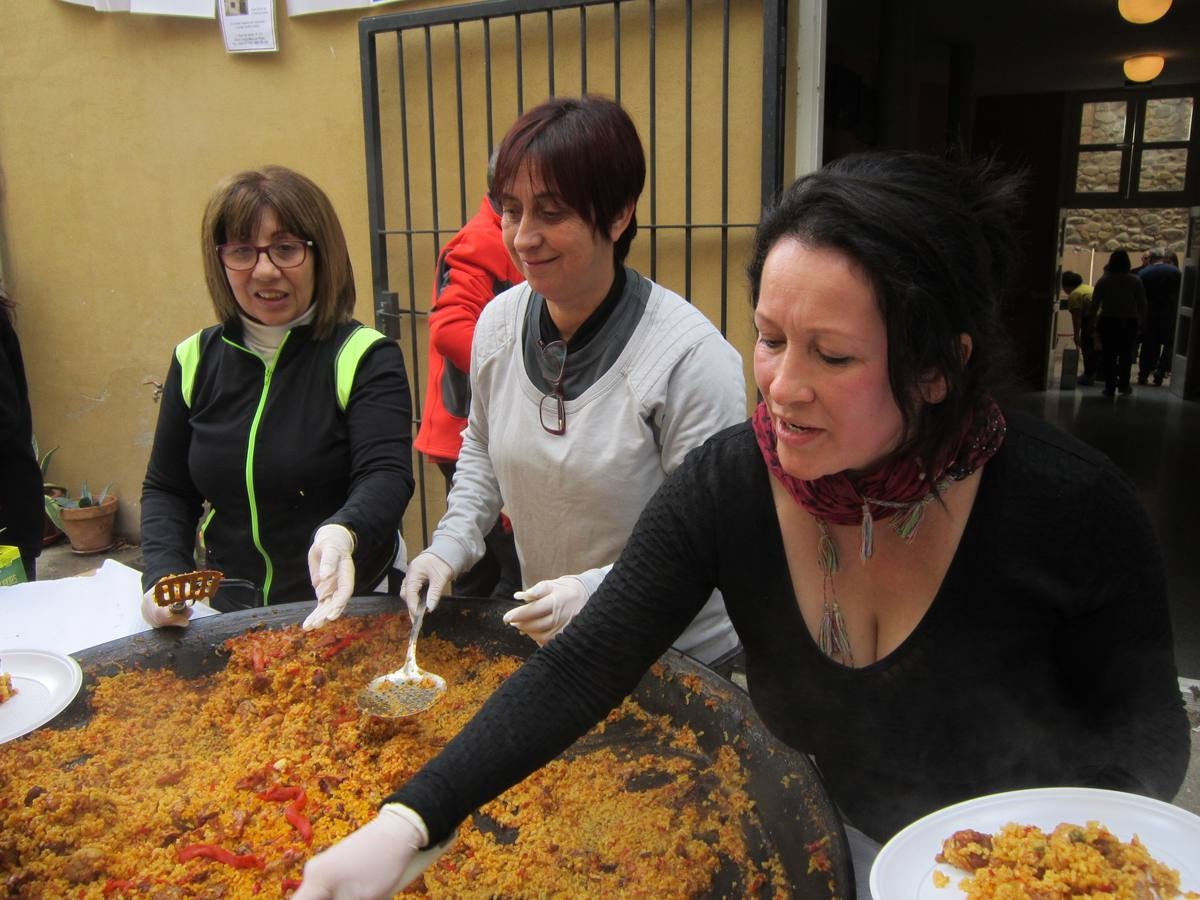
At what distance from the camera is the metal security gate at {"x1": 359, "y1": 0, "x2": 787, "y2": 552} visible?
10.3 ft

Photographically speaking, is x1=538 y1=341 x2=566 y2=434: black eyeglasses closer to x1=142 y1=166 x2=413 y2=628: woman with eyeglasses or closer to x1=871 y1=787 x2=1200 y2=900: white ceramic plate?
x1=142 y1=166 x2=413 y2=628: woman with eyeglasses

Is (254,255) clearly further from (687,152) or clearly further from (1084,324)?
(1084,324)

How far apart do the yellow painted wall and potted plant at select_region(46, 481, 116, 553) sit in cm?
13

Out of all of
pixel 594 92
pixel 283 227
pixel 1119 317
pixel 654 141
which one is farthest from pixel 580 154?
pixel 1119 317

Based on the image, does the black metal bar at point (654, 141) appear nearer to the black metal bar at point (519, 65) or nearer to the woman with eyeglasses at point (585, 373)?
the black metal bar at point (519, 65)

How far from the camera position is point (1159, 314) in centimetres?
1137

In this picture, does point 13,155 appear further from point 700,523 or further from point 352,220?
point 700,523

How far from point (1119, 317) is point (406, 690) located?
1080cm

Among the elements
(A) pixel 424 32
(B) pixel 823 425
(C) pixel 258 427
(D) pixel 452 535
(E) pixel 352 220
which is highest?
(A) pixel 424 32

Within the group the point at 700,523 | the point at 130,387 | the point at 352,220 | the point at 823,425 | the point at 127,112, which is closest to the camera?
the point at 823,425

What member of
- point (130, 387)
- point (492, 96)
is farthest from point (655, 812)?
point (130, 387)

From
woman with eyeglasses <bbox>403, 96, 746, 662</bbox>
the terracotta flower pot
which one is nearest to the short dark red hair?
woman with eyeglasses <bbox>403, 96, 746, 662</bbox>

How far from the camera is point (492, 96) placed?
364 cm

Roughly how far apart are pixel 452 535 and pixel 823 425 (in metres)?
1.00
